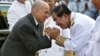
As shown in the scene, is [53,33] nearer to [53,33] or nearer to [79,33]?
[53,33]

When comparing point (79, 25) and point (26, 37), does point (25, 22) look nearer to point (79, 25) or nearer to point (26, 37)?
point (26, 37)

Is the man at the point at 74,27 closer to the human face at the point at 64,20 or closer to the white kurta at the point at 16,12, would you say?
the human face at the point at 64,20

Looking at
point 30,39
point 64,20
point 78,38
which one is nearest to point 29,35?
point 30,39

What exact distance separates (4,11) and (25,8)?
6.53ft

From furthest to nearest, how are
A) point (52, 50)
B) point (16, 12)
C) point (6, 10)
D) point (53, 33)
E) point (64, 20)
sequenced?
point (6, 10), point (16, 12), point (52, 50), point (53, 33), point (64, 20)

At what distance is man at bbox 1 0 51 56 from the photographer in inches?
200

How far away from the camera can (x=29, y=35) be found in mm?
5070

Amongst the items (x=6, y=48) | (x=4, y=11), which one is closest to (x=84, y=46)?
(x=6, y=48)

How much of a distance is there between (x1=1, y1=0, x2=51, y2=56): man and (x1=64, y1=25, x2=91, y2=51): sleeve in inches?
14.7

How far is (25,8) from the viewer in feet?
25.3

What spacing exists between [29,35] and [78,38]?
26.6 inches

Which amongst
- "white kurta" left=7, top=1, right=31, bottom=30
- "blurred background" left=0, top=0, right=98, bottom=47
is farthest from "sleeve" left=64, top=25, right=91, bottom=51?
"blurred background" left=0, top=0, right=98, bottom=47

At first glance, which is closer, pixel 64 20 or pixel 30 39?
pixel 64 20

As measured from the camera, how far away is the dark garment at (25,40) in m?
5.06
